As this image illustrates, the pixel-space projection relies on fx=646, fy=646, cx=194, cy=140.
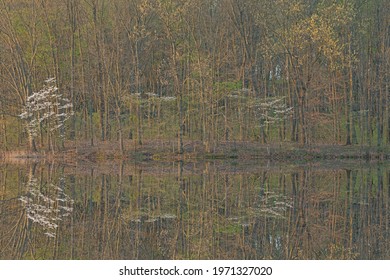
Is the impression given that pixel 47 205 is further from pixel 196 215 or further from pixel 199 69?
pixel 199 69

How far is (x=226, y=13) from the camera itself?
169 ft

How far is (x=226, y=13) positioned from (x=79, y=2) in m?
11.9

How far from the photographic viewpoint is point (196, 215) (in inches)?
771

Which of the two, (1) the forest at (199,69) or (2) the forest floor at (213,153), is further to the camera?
(1) the forest at (199,69)

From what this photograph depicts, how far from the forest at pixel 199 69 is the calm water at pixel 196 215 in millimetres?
14243

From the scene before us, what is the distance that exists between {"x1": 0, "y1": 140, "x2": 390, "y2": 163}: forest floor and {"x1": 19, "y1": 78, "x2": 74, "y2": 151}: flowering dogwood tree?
6.43 feet

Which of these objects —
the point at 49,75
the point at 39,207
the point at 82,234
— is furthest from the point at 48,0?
the point at 82,234

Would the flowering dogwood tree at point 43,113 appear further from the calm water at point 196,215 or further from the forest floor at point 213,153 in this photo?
the calm water at point 196,215

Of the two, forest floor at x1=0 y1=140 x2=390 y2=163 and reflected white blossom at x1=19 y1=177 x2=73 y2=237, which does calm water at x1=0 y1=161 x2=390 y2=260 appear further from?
forest floor at x1=0 y1=140 x2=390 y2=163

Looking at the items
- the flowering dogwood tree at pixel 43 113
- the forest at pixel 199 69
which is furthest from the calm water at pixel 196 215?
the flowering dogwood tree at pixel 43 113

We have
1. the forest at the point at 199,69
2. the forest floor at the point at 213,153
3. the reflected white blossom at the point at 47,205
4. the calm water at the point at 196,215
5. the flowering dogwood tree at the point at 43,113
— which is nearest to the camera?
the calm water at the point at 196,215

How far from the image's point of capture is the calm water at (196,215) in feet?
47.4

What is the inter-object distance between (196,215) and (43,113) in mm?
33879

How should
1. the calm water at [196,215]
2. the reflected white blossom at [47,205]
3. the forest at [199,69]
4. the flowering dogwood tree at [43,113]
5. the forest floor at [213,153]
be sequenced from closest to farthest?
the calm water at [196,215]
the reflected white blossom at [47,205]
the forest floor at [213,153]
the forest at [199,69]
the flowering dogwood tree at [43,113]
